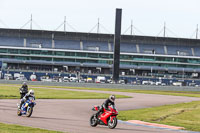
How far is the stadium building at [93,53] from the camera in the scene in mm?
135500

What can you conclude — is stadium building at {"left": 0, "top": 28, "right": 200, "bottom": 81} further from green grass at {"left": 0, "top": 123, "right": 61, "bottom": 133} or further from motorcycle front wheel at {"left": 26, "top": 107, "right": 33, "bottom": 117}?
green grass at {"left": 0, "top": 123, "right": 61, "bottom": 133}

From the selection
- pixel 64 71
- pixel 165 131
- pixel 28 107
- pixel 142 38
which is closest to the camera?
pixel 165 131

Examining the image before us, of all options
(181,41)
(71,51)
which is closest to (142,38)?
(181,41)

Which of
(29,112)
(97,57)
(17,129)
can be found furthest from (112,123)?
(97,57)

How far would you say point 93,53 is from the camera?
137 m

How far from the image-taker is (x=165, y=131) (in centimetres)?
2045

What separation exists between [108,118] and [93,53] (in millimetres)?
116344

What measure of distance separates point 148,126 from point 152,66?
118 metres

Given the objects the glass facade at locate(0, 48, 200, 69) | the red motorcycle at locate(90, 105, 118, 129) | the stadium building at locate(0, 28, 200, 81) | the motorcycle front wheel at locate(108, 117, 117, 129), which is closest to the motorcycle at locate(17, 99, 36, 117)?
the red motorcycle at locate(90, 105, 118, 129)

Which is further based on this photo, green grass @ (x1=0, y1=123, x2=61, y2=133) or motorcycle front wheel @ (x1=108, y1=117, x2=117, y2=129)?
motorcycle front wheel @ (x1=108, y1=117, x2=117, y2=129)

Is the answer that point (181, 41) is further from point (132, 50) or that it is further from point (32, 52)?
point (32, 52)

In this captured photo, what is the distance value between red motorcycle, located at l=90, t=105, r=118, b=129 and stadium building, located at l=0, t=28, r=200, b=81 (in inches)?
4354

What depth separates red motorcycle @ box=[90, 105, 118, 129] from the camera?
20188 millimetres

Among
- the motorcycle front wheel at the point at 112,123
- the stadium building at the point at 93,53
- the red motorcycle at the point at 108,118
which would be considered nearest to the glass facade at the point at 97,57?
the stadium building at the point at 93,53
